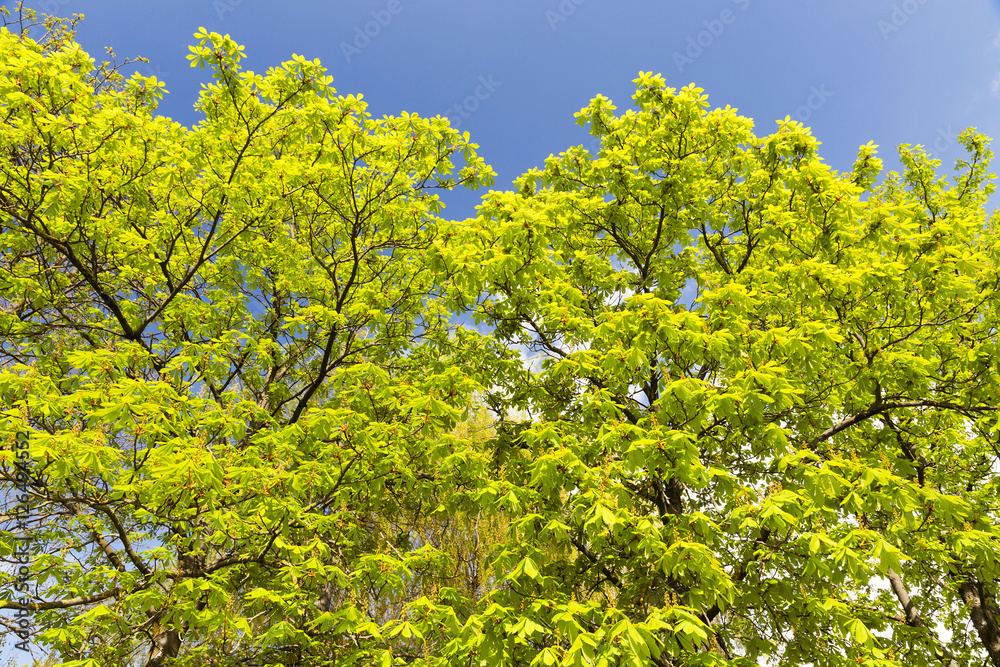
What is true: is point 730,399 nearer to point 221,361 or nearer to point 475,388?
point 475,388

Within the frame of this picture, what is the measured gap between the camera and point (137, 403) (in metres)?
5.21

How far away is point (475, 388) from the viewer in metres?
7.52

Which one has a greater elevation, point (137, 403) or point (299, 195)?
point (299, 195)

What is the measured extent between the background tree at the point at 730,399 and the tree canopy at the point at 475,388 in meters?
0.06

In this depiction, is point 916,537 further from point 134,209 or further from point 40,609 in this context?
point 134,209

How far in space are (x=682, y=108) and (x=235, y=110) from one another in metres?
6.90

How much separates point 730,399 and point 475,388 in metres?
3.45

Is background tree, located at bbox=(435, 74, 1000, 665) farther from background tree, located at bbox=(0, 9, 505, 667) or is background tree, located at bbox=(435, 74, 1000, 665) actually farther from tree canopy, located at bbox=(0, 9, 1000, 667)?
background tree, located at bbox=(0, 9, 505, 667)

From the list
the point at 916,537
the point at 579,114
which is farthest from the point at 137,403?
the point at 916,537

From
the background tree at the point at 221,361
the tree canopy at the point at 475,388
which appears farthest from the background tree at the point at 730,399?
the background tree at the point at 221,361

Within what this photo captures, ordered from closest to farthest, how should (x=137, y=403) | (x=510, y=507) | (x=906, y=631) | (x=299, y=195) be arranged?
(x=137, y=403) < (x=510, y=507) < (x=906, y=631) < (x=299, y=195)

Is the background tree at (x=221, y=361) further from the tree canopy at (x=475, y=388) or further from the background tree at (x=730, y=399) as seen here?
the background tree at (x=730, y=399)

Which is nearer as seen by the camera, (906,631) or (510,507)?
(510,507)

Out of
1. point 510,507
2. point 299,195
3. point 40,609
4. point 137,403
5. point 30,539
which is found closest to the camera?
point 137,403
